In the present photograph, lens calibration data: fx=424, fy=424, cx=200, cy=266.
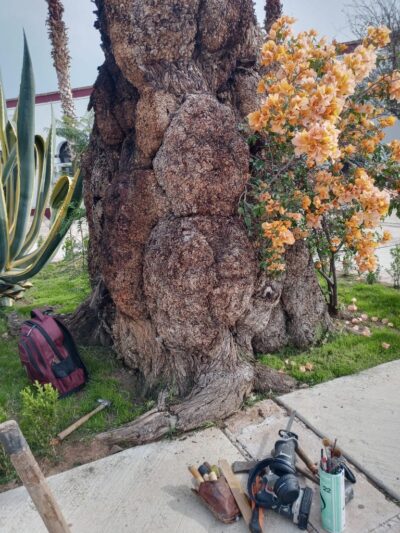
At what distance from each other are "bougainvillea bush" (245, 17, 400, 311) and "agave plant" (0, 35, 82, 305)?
8.44ft

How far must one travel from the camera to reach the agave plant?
4.64m

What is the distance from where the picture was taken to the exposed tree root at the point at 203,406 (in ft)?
9.02

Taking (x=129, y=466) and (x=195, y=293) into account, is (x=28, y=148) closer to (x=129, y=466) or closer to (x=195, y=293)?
(x=195, y=293)

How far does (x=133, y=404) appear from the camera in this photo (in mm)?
3203

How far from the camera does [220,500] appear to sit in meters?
2.13

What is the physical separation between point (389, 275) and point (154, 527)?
5118mm

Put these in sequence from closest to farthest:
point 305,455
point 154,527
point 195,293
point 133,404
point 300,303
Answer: point 154,527, point 305,455, point 195,293, point 133,404, point 300,303

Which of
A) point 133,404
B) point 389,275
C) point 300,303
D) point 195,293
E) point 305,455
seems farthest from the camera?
point 389,275

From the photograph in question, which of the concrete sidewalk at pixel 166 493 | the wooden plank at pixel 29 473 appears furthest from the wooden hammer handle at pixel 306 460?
the wooden plank at pixel 29 473

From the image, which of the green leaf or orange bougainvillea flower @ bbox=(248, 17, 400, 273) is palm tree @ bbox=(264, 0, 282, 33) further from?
orange bougainvillea flower @ bbox=(248, 17, 400, 273)

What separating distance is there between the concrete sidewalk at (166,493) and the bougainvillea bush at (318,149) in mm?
1171

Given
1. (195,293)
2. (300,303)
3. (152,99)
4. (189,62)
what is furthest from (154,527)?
(189,62)

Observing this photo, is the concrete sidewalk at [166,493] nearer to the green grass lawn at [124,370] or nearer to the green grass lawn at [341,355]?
the green grass lawn at [124,370]

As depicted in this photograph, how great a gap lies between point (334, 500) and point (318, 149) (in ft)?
5.73
